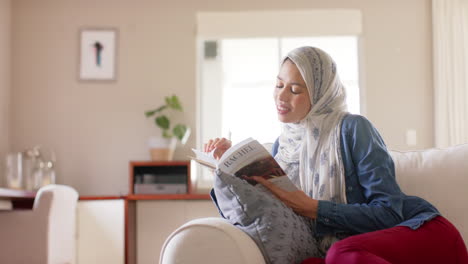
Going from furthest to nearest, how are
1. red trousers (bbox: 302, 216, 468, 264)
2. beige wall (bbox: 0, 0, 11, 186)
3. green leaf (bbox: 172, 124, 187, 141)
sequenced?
A: beige wall (bbox: 0, 0, 11, 186) < green leaf (bbox: 172, 124, 187, 141) < red trousers (bbox: 302, 216, 468, 264)

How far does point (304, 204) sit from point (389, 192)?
25 cm

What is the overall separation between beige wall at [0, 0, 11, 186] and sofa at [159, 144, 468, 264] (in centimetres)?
385

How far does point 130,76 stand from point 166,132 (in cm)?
59

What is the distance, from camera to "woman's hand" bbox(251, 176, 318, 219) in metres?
1.83

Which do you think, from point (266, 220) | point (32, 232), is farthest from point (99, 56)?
point (266, 220)

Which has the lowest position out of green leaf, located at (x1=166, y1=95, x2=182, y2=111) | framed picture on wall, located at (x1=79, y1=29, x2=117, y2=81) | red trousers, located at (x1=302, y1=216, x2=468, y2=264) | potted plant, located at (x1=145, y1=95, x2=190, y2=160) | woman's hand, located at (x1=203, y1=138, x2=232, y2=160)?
red trousers, located at (x1=302, y1=216, x2=468, y2=264)

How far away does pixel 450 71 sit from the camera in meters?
5.04

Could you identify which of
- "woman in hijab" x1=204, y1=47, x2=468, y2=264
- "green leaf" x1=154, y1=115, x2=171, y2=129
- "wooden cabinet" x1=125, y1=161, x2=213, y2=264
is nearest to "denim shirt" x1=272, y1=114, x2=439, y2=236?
"woman in hijab" x1=204, y1=47, x2=468, y2=264

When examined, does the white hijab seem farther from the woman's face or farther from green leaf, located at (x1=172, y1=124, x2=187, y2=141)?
green leaf, located at (x1=172, y1=124, x2=187, y2=141)

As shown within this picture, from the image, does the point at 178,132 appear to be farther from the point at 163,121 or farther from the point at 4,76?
the point at 4,76

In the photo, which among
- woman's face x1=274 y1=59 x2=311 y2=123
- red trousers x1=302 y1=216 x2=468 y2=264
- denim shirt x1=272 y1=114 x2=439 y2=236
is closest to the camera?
red trousers x1=302 y1=216 x2=468 y2=264

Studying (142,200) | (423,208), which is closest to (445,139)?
(142,200)

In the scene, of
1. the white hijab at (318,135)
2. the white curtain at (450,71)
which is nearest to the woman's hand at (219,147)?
the white hijab at (318,135)

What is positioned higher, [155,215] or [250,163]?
[250,163]
